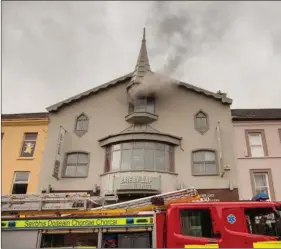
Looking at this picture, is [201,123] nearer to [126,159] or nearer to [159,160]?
[159,160]

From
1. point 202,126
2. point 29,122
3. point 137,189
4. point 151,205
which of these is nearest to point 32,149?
point 29,122

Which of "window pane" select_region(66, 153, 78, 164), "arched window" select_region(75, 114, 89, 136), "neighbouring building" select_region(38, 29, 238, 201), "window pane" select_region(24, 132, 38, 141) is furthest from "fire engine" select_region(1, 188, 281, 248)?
"window pane" select_region(24, 132, 38, 141)

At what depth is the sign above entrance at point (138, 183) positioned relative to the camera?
17078mm

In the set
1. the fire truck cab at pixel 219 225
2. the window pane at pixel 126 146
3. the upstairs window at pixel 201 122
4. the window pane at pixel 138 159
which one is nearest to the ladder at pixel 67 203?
the fire truck cab at pixel 219 225

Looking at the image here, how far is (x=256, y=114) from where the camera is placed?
2069 centimetres

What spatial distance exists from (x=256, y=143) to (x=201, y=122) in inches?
149

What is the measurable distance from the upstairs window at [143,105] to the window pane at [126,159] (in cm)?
330

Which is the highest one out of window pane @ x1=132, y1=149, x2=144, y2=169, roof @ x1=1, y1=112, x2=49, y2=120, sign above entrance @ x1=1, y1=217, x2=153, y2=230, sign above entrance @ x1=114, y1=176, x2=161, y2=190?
roof @ x1=1, y1=112, x2=49, y2=120

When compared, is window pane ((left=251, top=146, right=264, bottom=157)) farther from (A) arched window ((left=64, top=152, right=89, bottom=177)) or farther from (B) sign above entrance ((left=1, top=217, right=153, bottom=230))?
(B) sign above entrance ((left=1, top=217, right=153, bottom=230))

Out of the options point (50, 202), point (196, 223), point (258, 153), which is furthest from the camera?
point (258, 153)

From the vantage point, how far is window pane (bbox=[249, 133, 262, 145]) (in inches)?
755

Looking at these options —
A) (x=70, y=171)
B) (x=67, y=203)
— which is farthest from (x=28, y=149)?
(x=67, y=203)

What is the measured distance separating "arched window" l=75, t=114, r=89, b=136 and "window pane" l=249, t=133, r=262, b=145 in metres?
11.2

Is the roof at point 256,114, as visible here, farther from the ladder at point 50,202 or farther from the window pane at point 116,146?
the ladder at point 50,202
